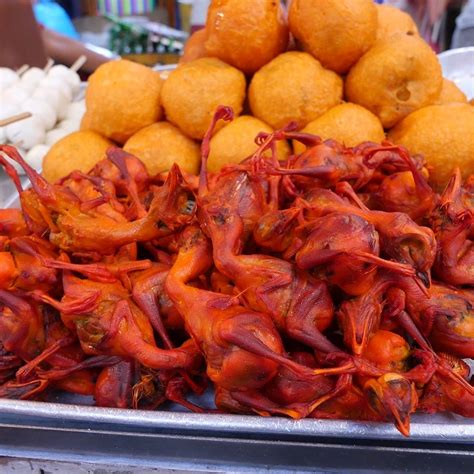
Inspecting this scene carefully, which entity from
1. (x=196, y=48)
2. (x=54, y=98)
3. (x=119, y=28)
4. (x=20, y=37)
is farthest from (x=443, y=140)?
(x=119, y=28)

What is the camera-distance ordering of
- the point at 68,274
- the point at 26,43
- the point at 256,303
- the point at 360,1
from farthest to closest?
the point at 26,43, the point at 360,1, the point at 68,274, the point at 256,303

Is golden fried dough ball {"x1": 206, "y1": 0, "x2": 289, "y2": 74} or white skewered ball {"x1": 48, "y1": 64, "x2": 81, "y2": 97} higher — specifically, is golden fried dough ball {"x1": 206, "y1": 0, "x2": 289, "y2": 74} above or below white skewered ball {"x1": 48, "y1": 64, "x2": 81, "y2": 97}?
above

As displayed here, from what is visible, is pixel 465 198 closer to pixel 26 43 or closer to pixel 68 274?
pixel 68 274

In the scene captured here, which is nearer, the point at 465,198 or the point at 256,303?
the point at 256,303

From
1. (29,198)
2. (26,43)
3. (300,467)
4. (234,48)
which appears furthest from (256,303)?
(26,43)

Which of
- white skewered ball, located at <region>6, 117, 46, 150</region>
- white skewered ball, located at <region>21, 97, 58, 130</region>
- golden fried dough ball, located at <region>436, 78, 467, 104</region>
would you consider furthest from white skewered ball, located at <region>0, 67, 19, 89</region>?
golden fried dough ball, located at <region>436, 78, 467, 104</region>

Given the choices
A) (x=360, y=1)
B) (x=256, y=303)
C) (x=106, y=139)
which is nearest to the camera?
(x=256, y=303)

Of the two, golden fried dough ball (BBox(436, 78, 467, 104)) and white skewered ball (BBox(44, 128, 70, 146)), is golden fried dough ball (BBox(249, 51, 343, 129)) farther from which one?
white skewered ball (BBox(44, 128, 70, 146))
